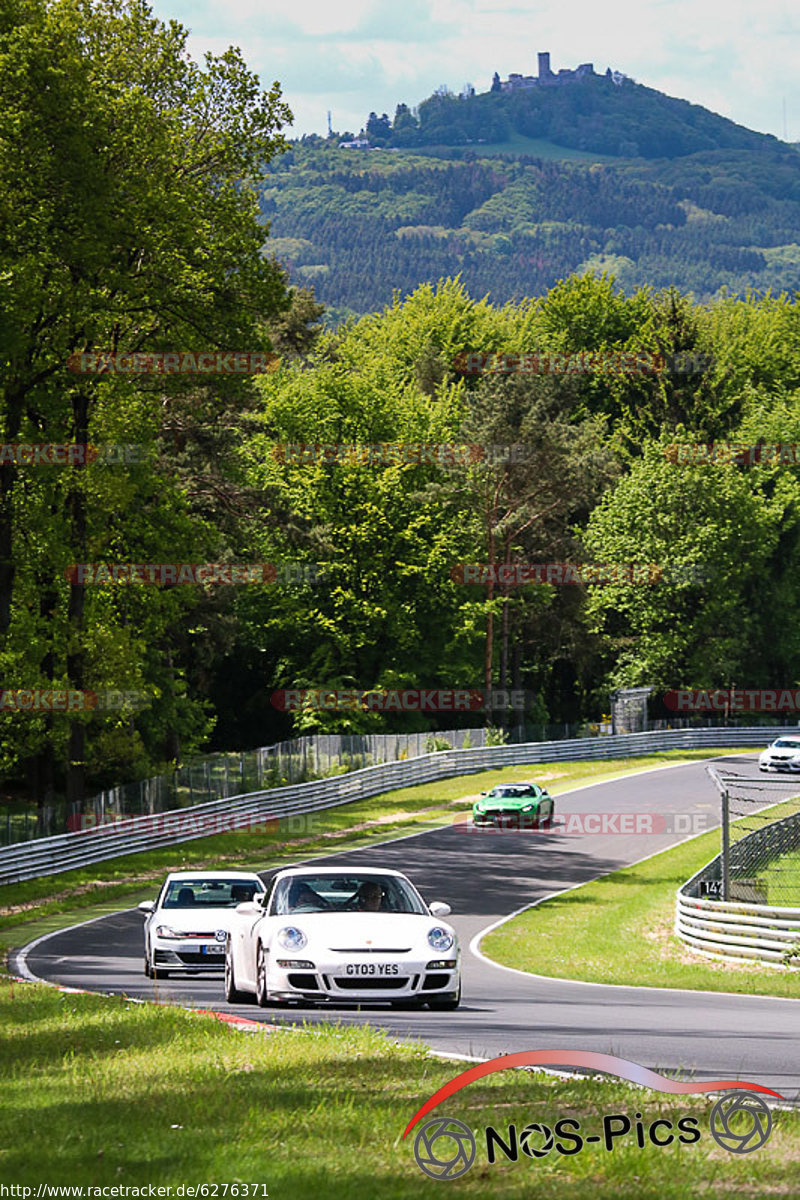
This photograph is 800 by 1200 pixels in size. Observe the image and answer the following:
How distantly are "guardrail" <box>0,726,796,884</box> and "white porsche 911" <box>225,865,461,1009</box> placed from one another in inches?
795

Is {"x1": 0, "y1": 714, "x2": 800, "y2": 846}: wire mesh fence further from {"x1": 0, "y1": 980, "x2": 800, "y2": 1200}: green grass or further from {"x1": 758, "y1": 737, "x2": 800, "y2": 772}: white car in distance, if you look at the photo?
{"x1": 0, "y1": 980, "x2": 800, "y2": 1200}: green grass

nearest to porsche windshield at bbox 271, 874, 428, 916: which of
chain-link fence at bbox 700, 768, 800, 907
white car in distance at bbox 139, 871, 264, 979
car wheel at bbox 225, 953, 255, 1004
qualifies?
car wheel at bbox 225, 953, 255, 1004

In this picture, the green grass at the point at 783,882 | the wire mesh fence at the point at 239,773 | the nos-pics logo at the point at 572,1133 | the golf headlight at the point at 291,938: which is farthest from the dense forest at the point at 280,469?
the nos-pics logo at the point at 572,1133

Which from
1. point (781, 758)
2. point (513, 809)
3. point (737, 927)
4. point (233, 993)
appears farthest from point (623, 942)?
point (781, 758)

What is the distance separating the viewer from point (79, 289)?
3397cm

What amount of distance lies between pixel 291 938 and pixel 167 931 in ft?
20.2

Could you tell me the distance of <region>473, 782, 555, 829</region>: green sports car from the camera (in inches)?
1752

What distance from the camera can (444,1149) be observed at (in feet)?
22.6

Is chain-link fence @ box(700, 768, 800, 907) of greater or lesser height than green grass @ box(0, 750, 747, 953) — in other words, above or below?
above

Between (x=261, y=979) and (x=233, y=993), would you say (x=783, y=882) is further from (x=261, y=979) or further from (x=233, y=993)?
(x=261, y=979)

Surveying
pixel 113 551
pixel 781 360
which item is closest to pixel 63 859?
pixel 113 551

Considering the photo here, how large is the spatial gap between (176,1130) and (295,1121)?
585 millimetres

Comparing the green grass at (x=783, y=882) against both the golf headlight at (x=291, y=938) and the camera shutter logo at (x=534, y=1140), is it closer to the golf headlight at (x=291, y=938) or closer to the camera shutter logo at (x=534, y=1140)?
the golf headlight at (x=291, y=938)

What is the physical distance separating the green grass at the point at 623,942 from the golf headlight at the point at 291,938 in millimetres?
8439
